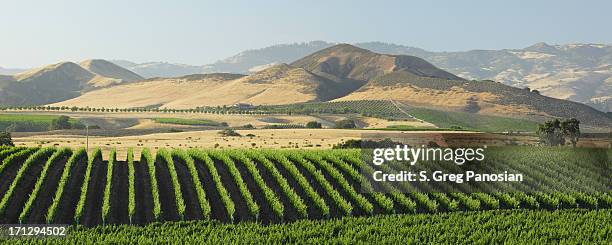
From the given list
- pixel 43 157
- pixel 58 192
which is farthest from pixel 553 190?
pixel 43 157

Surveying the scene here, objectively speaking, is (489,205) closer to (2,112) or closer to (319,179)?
(319,179)

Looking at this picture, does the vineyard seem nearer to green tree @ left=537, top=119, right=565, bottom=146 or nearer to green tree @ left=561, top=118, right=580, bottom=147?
green tree @ left=561, top=118, right=580, bottom=147

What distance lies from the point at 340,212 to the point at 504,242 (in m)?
10.8

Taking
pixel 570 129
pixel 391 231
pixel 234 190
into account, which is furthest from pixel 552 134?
pixel 391 231

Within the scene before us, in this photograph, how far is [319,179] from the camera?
43750 millimetres

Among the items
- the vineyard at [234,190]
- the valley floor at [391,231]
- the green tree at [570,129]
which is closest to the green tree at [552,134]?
the green tree at [570,129]

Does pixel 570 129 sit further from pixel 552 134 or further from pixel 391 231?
pixel 391 231

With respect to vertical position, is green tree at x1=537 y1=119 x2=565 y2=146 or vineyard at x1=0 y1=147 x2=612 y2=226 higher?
green tree at x1=537 y1=119 x2=565 y2=146

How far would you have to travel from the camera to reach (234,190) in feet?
139

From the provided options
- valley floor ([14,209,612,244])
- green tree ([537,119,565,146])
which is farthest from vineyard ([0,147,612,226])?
green tree ([537,119,565,146])

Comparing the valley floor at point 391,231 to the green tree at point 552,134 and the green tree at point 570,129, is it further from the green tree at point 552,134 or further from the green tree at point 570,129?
the green tree at point 552,134

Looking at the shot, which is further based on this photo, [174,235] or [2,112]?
[2,112]

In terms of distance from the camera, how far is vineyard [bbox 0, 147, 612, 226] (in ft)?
120

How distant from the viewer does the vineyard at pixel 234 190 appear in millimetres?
36531
